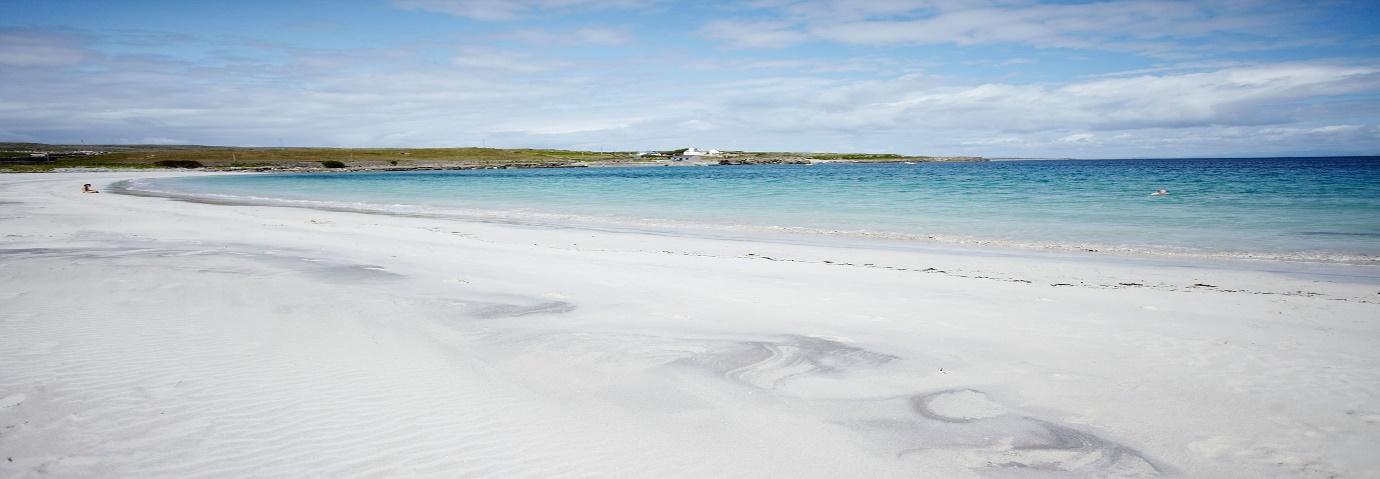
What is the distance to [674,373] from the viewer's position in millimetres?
5008

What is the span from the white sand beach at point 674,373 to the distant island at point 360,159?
77.4 meters

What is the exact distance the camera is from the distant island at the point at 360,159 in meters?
81.6

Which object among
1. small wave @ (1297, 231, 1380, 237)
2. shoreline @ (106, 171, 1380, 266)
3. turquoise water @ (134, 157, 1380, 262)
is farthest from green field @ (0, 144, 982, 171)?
small wave @ (1297, 231, 1380, 237)

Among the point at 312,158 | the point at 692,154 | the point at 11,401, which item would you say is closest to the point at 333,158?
the point at 312,158

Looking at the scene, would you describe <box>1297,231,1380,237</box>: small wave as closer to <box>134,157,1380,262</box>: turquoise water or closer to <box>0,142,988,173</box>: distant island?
<box>134,157,1380,262</box>: turquoise water

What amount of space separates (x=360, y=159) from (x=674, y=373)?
119 m

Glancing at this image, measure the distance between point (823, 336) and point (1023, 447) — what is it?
2.38 metres

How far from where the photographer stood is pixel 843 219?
1948cm

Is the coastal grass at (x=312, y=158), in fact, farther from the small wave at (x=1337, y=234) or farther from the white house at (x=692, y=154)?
the small wave at (x=1337, y=234)

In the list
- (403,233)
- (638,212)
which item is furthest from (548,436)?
(638,212)

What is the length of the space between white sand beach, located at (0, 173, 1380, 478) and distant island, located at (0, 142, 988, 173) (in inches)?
3048

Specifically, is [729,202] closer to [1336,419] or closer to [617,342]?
[617,342]

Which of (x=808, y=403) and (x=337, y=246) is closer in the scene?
(x=808, y=403)

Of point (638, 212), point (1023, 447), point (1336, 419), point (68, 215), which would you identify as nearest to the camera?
point (1023, 447)
